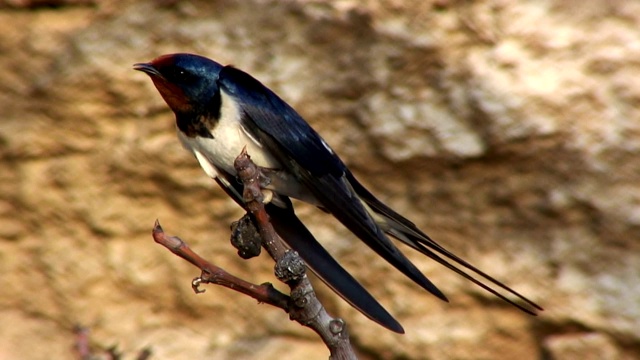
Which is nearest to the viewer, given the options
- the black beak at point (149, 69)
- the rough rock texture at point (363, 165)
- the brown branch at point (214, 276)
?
the brown branch at point (214, 276)

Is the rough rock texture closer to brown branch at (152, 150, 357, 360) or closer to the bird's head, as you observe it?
the bird's head

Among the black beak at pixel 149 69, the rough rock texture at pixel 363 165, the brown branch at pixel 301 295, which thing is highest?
the rough rock texture at pixel 363 165

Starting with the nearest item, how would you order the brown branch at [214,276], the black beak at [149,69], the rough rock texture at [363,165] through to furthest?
1. the brown branch at [214,276]
2. the black beak at [149,69]
3. the rough rock texture at [363,165]

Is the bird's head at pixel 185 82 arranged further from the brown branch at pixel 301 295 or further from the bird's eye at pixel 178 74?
the brown branch at pixel 301 295

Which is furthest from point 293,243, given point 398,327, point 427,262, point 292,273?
point 427,262

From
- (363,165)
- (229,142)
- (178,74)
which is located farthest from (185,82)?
→ (363,165)

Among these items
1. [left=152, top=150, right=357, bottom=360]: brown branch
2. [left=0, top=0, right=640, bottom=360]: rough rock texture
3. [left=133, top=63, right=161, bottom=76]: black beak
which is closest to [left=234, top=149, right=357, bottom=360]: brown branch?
[left=152, top=150, right=357, bottom=360]: brown branch

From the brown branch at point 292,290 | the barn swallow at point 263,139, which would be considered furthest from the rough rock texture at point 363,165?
the brown branch at point 292,290

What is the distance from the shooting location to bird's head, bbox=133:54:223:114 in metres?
1.75

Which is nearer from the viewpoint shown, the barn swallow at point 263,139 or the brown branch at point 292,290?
the brown branch at point 292,290

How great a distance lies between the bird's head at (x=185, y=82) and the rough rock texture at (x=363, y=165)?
0.66 meters

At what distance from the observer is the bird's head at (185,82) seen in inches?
69.0

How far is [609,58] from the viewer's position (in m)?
2.30

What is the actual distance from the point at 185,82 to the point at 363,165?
780 mm
